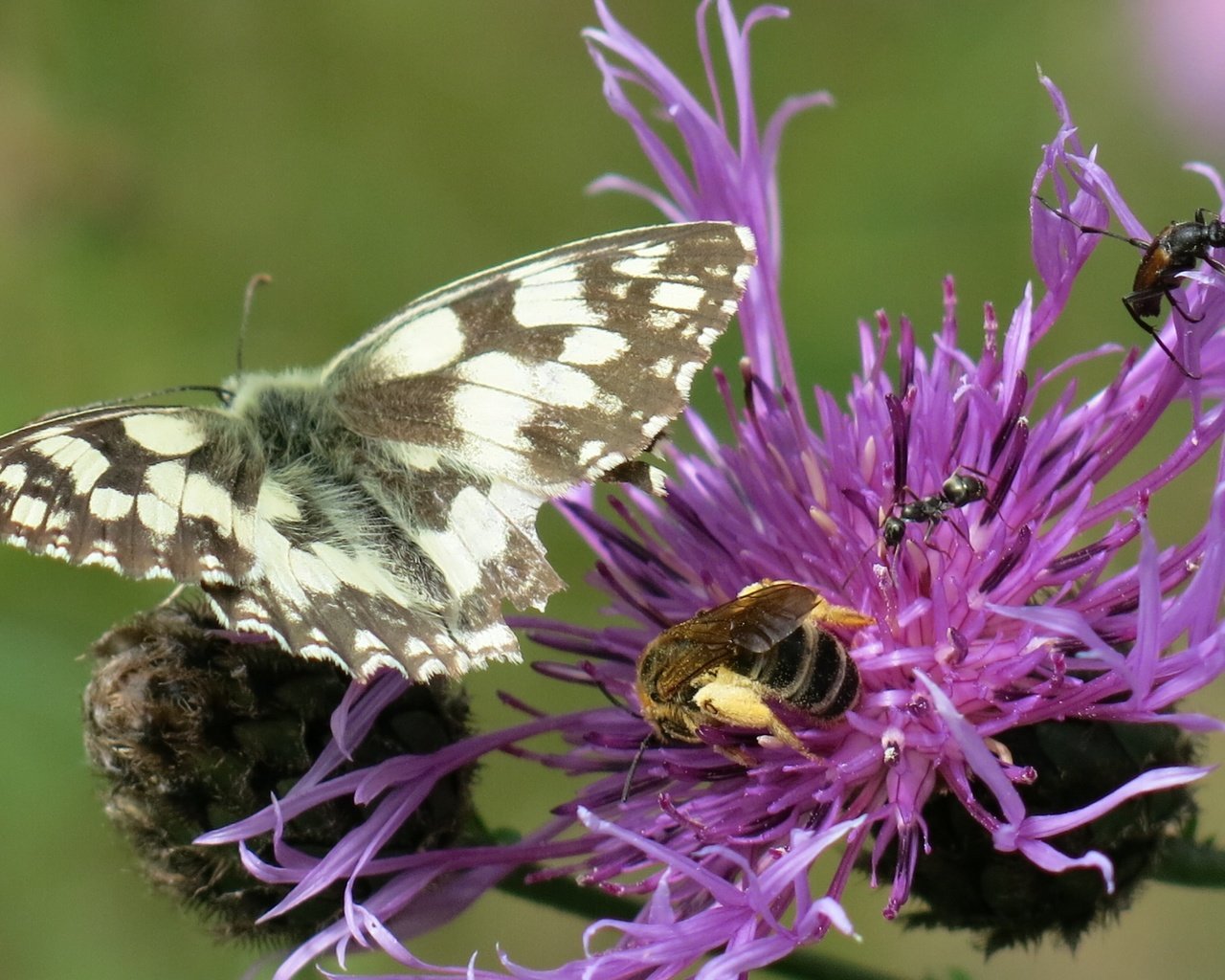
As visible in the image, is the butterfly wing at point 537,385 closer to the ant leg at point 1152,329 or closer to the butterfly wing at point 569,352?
the butterfly wing at point 569,352

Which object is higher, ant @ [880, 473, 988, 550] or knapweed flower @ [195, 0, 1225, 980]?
ant @ [880, 473, 988, 550]

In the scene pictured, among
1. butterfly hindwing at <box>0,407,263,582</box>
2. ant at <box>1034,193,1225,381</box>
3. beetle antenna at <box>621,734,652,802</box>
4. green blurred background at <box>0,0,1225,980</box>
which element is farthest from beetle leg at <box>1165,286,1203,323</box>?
green blurred background at <box>0,0,1225,980</box>

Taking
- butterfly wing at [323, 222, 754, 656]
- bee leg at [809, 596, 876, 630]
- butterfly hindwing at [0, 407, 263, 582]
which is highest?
butterfly hindwing at [0, 407, 263, 582]

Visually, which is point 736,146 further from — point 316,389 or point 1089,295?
point 1089,295

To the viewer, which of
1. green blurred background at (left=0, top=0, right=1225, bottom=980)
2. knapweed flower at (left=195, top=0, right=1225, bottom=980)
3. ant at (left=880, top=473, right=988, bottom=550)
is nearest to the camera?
knapweed flower at (left=195, top=0, right=1225, bottom=980)

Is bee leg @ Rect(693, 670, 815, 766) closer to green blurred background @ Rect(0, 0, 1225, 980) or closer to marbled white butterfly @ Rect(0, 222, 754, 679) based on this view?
marbled white butterfly @ Rect(0, 222, 754, 679)

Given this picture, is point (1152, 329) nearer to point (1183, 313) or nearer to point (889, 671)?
point (1183, 313)
